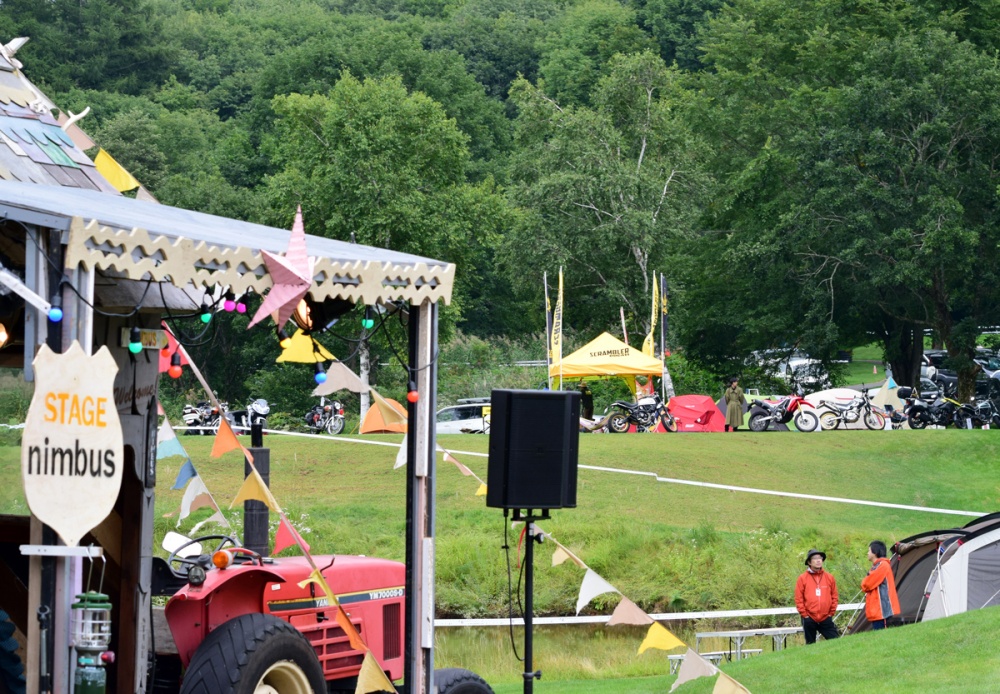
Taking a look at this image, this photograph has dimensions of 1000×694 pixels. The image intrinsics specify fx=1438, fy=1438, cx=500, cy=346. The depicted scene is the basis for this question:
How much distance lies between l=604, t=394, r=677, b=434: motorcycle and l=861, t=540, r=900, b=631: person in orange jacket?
16488mm

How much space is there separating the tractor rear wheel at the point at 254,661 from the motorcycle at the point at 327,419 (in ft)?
77.5

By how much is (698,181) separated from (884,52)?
29.3 feet

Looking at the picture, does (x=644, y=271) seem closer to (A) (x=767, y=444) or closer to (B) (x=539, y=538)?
(A) (x=767, y=444)

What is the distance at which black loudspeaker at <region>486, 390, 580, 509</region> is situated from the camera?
8.65 metres

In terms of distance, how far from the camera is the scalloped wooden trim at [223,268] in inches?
221

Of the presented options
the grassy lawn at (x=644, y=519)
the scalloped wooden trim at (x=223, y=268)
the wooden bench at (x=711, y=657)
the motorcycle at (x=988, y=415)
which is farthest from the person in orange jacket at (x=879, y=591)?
the motorcycle at (x=988, y=415)

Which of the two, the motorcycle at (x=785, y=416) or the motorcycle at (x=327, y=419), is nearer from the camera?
the motorcycle at (x=785, y=416)

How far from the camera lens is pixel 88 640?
5.57 m

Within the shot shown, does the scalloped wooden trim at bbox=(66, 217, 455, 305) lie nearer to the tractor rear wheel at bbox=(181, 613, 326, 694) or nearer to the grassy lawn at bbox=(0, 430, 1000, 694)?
the tractor rear wheel at bbox=(181, 613, 326, 694)

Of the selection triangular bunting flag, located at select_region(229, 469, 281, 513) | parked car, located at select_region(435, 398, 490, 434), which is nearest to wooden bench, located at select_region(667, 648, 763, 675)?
triangular bunting flag, located at select_region(229, 469, 281, 513)

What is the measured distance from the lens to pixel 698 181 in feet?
147

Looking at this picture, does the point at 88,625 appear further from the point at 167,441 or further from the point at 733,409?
the point at 733,409

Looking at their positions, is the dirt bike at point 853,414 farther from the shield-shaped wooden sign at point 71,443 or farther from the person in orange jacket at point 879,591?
the shield-shaped wooden sign at point 71,443

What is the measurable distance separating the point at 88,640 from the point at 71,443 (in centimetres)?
78
